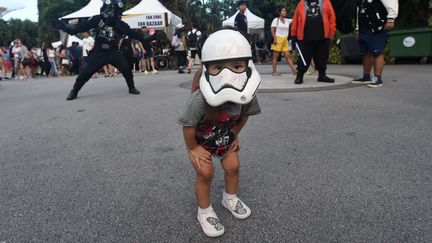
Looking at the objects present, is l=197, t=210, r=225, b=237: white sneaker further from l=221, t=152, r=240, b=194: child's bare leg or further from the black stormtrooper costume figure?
the black stormtrooper costume figure

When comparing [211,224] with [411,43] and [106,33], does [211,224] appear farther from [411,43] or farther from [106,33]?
[411,43]

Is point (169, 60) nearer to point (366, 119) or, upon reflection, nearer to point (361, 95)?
point (361, 95)

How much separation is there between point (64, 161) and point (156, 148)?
82cm

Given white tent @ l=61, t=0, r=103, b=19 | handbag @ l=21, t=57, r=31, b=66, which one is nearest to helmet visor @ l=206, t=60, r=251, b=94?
handbag @ l=21, t=57, r=31, b=66

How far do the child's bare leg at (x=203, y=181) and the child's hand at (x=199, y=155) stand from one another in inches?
0.6

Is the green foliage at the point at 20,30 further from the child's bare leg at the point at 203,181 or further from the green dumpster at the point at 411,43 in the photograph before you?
the child's bare leg at the point at 203,181

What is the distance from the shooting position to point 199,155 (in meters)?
1.92

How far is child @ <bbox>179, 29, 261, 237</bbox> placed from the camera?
1.70 meters

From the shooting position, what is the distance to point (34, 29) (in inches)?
2655

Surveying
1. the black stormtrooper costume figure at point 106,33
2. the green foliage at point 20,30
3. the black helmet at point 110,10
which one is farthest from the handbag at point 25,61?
the green foliage at point 20,30

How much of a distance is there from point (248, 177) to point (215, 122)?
0.85 metres

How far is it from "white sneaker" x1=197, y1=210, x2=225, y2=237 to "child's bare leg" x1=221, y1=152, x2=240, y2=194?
19 cm

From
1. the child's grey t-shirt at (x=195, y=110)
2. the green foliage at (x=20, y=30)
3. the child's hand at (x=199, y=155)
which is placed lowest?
the child's hand at (x=199, y=155)

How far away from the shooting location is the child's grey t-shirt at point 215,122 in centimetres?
181
